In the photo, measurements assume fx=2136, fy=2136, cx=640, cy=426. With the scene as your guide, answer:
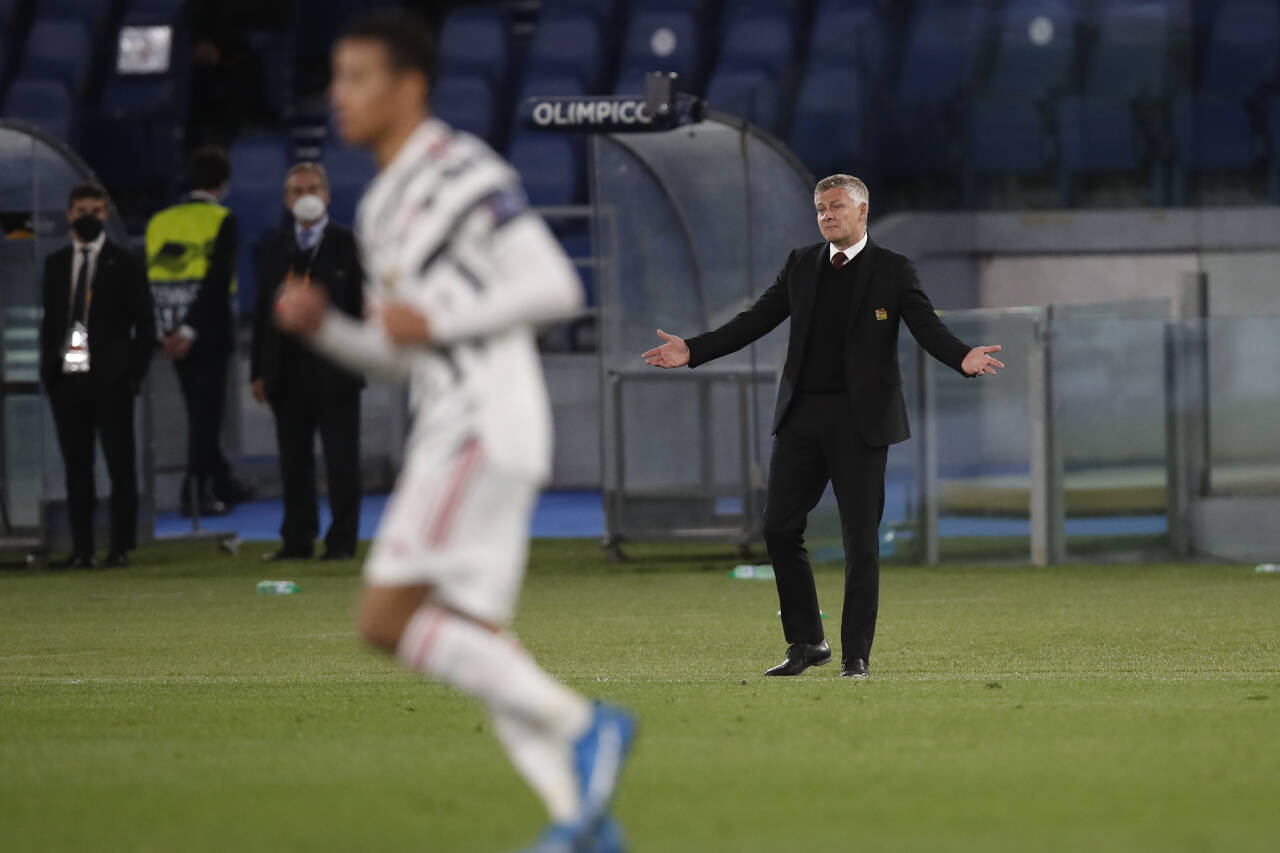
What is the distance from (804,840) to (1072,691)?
276cm

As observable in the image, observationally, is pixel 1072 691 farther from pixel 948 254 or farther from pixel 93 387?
pixel 948 254

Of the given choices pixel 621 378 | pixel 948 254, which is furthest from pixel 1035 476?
pixel 948 254

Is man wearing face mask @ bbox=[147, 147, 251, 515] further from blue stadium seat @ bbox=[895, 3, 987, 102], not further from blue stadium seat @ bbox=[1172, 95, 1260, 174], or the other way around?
blue stadium seat @ bbox=[1172, 95, 1260, 174]

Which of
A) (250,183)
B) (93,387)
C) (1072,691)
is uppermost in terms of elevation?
(250,183)

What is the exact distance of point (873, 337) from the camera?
7434 mm

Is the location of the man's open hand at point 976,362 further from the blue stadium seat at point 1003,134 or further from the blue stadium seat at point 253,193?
the blue stadium seat at point 253,193

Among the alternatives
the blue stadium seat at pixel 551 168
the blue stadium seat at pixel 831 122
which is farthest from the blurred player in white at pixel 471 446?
the blue stadium seat at pixel 551 168

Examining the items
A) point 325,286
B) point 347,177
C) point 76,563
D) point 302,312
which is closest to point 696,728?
point 302,312

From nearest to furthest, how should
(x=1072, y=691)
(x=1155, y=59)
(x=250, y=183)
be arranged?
(x=1072, y=691) < (x=1155, y=59) < (x=250, y=183)

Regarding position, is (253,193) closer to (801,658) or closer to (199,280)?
(199,280)

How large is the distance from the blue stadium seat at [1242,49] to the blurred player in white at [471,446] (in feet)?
45.0

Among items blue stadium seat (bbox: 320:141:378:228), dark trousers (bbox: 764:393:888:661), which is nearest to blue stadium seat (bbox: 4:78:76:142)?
blue stadium seat (bbox: 320:141:378:228)

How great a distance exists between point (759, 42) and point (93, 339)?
11.5 meters

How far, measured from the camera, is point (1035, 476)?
498 inches
